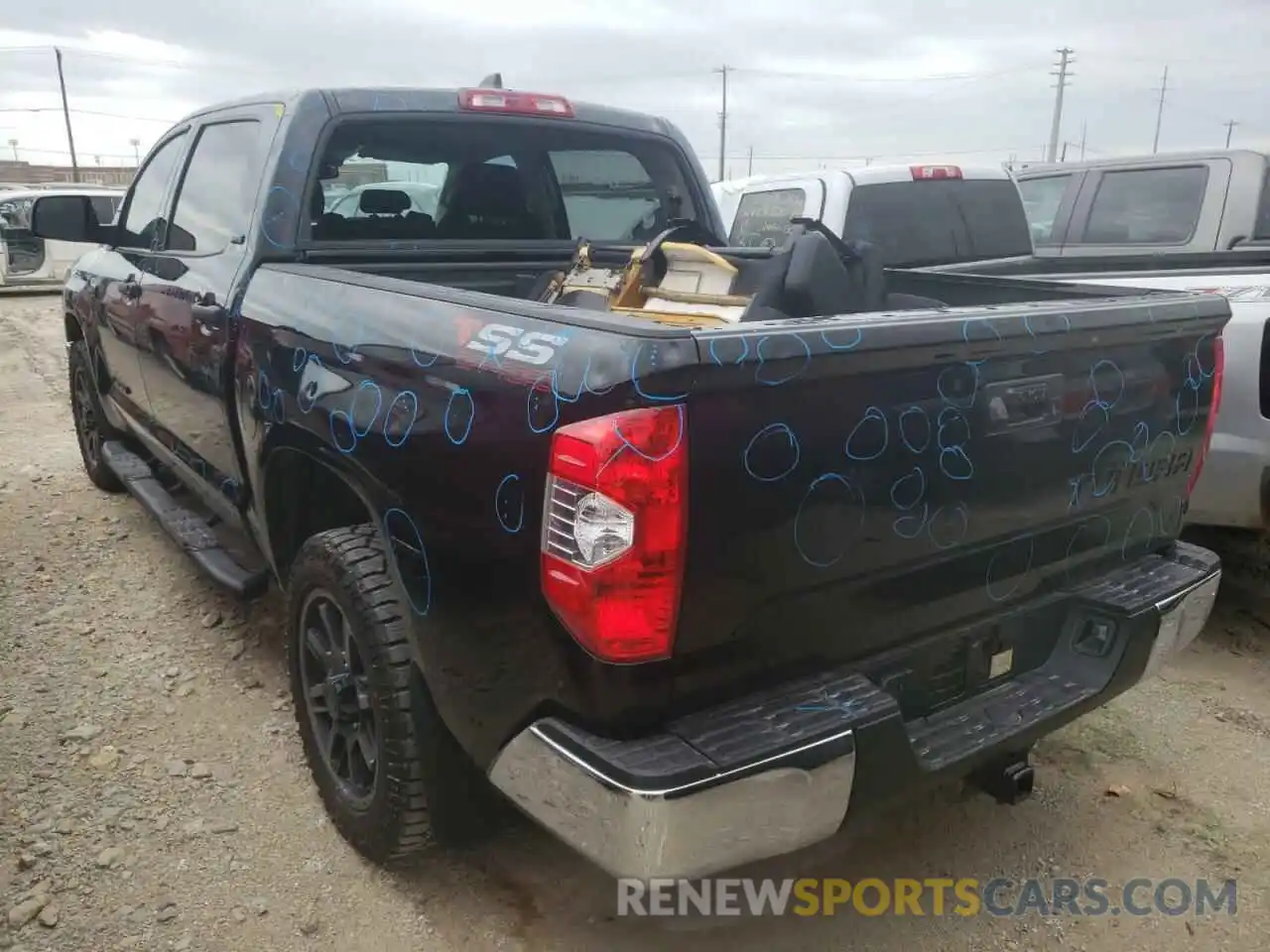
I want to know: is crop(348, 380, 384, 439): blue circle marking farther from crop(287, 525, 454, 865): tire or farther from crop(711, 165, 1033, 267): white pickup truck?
crop(711, 165, 1033, 267): white pickup truck

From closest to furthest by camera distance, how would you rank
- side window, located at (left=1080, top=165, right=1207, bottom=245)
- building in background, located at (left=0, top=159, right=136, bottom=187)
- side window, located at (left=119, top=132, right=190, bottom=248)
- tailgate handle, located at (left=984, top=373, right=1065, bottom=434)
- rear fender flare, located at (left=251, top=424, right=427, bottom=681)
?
tailgate handle, located at (left=984, top=373, right=1065, bottom=434) → rear fender flare, located at (left=251, top=424, right=427, bottom=681) → side window, located at (left=119, top=132, right=190, bottom=248) → side window, located at (left=1080, top=165, right=1207, bottom=245) → building in background, located at (left=0, top=159, right=136, bottom=187)

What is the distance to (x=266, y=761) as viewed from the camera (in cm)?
306

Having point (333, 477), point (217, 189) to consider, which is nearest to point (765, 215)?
point (217, 189)

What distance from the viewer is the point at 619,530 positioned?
1.67 m

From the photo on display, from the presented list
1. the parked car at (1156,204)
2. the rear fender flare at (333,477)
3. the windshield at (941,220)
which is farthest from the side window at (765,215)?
the rear fender flare at (333,477)

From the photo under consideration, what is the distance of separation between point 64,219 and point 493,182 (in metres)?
1.84

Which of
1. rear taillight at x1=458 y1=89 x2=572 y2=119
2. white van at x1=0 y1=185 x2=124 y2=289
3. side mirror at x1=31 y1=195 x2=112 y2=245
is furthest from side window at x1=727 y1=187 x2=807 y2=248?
white van at x1=0 y1=185 x2=124 y2=289

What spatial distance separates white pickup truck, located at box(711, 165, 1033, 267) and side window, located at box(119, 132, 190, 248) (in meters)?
3.05

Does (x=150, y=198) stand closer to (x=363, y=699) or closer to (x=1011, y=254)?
(x=363, y=699)

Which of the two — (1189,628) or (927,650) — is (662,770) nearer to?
(927,650)

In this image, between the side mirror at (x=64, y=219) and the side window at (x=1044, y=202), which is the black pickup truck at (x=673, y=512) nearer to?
the side mirror at (x=64, y=219)

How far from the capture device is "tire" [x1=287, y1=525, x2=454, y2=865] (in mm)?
2248

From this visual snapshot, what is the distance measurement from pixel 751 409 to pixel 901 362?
0.34m

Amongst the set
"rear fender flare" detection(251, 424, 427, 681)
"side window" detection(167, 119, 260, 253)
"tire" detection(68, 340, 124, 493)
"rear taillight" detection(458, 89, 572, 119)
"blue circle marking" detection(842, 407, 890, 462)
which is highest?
"rear taillight" detection(458, 89, 572, 119)
